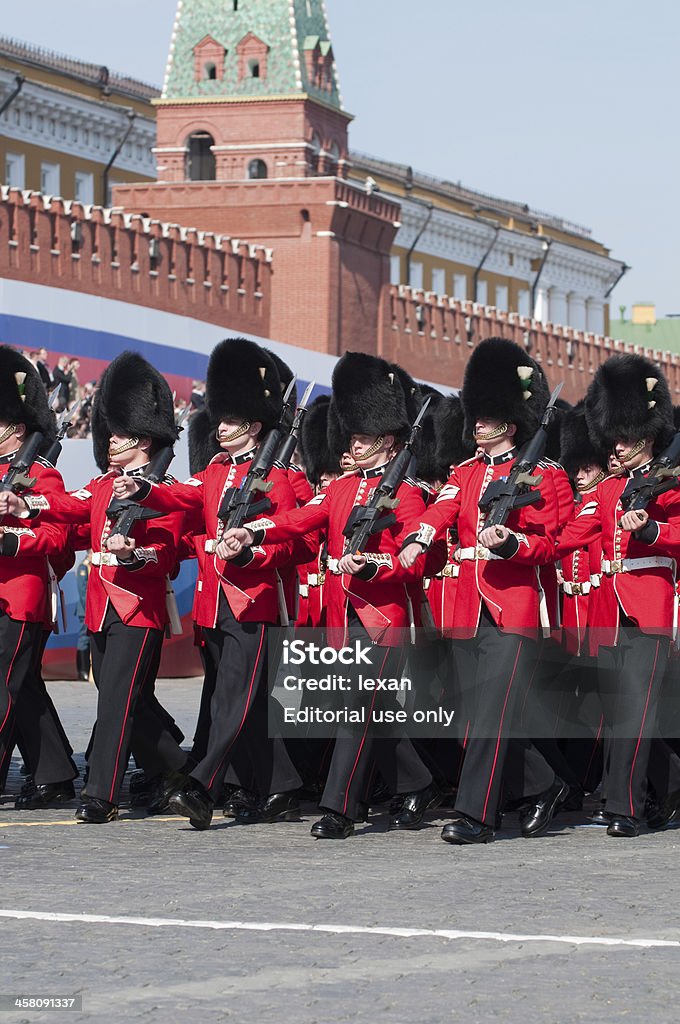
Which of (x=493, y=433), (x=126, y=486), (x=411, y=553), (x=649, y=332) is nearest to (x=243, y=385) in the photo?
(x=126, y=486)

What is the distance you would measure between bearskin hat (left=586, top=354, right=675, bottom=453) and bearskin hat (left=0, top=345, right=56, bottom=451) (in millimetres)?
2173

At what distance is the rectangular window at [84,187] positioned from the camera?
4744 cm

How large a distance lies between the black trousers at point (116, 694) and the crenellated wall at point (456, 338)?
2897cm

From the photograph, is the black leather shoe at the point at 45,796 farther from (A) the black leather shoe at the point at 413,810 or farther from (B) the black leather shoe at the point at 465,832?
(B) the black leather shoe at the point at 465,832

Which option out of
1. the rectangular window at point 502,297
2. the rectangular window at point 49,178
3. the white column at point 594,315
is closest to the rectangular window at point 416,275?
the rectangular window at point 502,297

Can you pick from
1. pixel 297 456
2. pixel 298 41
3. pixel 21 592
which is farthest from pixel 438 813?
pixel 298 41

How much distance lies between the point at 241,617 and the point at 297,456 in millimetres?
6691

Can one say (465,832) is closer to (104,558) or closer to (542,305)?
(104,558)

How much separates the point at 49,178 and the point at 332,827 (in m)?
39.2

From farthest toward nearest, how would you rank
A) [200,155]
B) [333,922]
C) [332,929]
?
[200,155]
[333,922]
[332,929]

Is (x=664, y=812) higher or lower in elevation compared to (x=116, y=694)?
lower

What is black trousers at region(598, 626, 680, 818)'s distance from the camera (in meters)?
8.67

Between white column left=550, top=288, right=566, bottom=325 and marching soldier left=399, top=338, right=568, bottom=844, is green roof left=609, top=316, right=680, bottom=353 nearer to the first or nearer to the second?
white column left=550, top=288, right=566, bottom=325

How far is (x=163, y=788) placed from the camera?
360 inches
